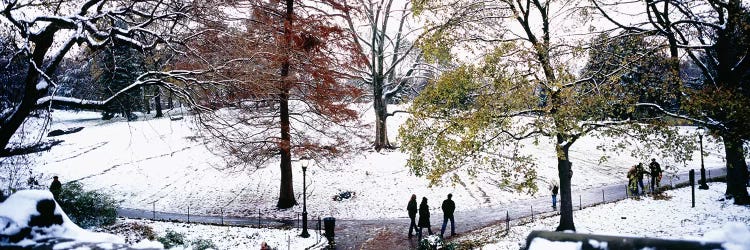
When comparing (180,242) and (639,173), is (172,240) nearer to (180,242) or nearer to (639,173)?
(180,242)

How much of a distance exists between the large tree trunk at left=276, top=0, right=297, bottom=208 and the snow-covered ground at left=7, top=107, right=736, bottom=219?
66 cm

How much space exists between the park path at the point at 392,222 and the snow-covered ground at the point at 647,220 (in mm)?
1695

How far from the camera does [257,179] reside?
2684cm

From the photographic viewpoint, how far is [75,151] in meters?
36.2

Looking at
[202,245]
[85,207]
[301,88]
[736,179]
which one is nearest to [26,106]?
[202,245]

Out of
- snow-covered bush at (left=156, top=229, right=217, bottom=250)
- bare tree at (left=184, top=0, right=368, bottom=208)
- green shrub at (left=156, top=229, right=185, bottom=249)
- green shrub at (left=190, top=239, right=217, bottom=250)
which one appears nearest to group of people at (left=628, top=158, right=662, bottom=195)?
bare tree at (left=184, top=0, right=368, bottom=208)

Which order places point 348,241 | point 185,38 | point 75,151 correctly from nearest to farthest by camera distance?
point 185,38, point 348,241, point 75,151

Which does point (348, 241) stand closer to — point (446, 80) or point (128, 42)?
point (446, 80)

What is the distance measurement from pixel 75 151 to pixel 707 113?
1679 inches

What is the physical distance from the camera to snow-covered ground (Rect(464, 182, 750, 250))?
12.8 m

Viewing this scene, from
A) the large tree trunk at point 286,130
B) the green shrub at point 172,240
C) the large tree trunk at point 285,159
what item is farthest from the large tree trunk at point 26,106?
the large tree trunk at point 285,159

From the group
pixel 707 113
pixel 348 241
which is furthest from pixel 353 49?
pixel 707 113

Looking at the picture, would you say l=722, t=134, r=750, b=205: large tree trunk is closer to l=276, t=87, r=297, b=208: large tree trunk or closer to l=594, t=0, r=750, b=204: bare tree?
l=594, t=0, r=750, b=204: bare tree

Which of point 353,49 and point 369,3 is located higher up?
point 369,3
